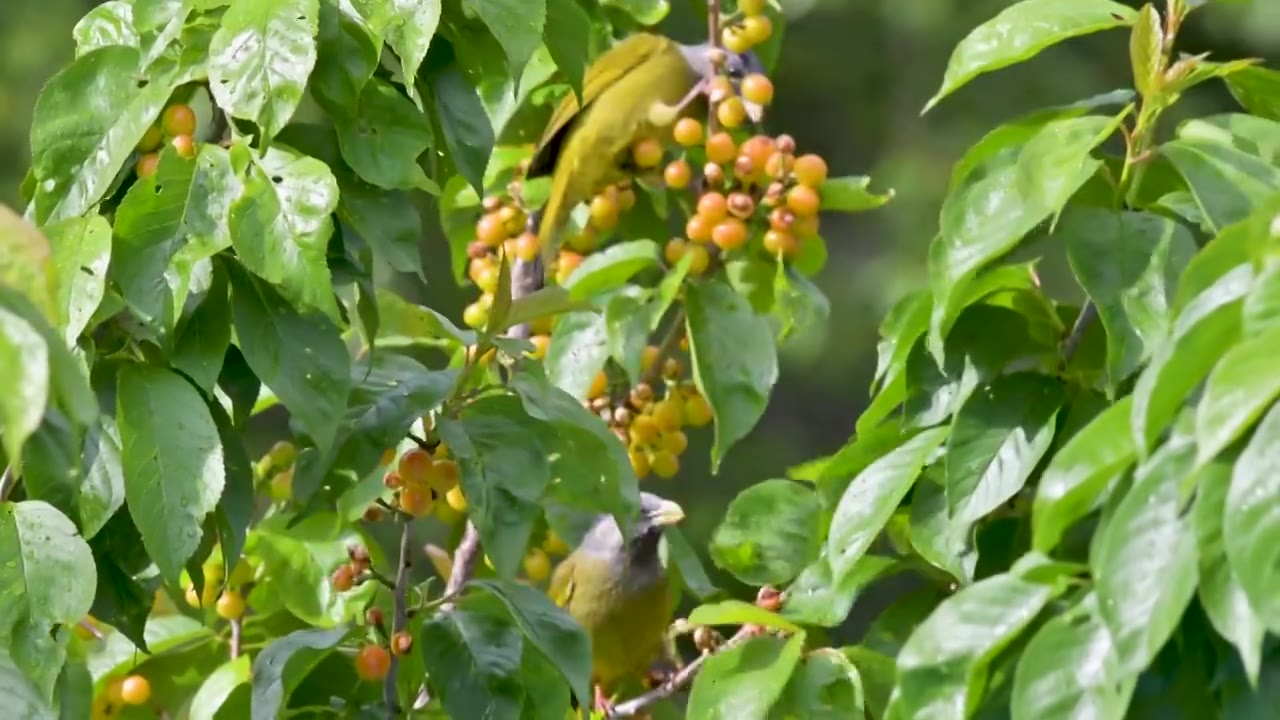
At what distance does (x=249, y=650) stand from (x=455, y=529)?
1.09ft

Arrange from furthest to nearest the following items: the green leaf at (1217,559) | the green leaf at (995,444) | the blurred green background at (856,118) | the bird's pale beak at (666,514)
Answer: the blurred green background at (856,118) → the bird's pale beak at (666,514) → the green leaf at (995,444) → the green leaf at (1217,559)

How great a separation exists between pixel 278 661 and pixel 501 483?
26 centimetres

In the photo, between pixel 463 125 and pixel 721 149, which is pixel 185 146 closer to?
pixel 463 125

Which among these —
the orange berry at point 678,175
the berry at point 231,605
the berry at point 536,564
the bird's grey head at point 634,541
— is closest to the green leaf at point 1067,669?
the berry at point 231,605

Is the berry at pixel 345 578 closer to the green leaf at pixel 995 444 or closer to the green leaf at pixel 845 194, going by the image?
the green leaf at pixel 995 444

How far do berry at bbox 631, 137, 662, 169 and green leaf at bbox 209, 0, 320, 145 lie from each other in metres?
1.16

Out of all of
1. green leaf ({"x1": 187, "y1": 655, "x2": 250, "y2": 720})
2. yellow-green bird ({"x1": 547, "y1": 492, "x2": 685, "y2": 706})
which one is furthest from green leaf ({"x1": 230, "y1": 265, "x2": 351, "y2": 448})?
yellow-green bird ({"x1": 547, "y1": 492, "x2": 685, "y2": 706})

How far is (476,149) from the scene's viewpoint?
Answer: 177 centimetres

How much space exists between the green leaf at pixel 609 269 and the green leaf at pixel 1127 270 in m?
0.93

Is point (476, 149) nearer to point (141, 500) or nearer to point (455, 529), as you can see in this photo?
point (141, 500)

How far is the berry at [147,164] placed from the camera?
65.9 inches

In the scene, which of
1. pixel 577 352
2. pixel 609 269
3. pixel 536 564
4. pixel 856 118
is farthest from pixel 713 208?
pixel 856 118

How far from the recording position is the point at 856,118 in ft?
28.3

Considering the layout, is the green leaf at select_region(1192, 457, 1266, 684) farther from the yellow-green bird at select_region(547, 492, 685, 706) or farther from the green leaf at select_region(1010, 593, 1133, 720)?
the yellow-green bird at select_region(547, 492, 685, 706)
